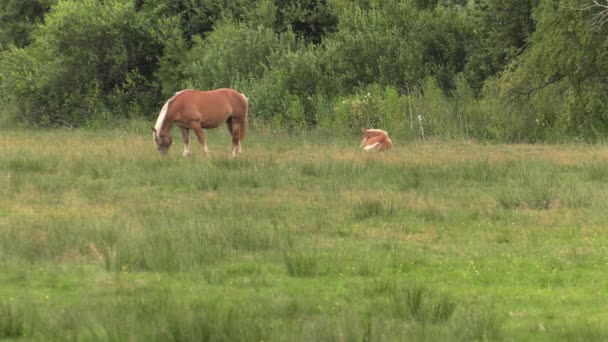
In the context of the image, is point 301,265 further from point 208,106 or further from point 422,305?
point 208,106

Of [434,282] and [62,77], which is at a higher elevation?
[434,282]

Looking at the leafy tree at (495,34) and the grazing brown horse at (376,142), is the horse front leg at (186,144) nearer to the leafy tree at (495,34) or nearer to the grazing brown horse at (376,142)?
the grazing brown horse at (376,142)

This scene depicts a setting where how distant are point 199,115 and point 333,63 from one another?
41.3 feet

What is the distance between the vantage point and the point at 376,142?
21328 millimetres

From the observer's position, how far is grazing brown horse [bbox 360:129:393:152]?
2109cm

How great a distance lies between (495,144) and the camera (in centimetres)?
2478

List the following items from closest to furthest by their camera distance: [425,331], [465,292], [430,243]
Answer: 1. [425,331]
2. [465,292]
3. [430,243]

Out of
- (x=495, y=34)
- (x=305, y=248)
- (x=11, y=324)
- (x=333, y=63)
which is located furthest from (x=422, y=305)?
(x=333, y=63)

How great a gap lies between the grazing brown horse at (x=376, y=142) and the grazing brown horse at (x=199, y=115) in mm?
3036

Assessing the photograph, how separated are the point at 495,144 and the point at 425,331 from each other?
1865 centimetres

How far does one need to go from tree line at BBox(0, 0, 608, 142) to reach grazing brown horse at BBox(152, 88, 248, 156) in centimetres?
657

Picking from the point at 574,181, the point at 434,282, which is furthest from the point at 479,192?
the point at 434,282

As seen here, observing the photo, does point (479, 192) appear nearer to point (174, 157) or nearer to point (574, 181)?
point (574, 181)

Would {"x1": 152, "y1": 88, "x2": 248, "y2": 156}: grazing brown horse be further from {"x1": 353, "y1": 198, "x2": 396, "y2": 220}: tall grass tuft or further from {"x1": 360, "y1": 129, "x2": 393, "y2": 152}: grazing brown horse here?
{"x1": 353, "y1": 198, "x2": 396, "y2": 220}: tall grass tuft
